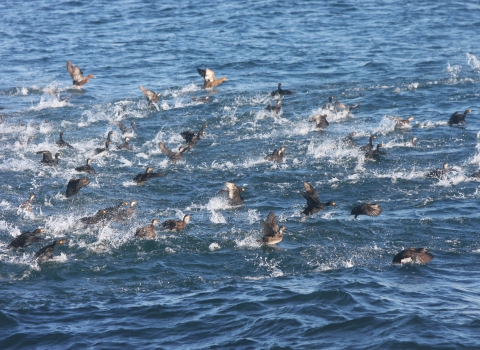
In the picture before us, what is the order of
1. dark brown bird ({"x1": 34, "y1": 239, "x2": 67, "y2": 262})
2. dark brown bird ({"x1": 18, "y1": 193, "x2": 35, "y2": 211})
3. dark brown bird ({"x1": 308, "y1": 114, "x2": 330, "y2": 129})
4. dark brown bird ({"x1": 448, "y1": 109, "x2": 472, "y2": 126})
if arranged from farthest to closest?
dark brown bird ({"x1": 308, "y1": 114, "x2": 330, "y2": 129}) < dark brown bird ({"x1": 448, "y1": 109, "x2": 472, "y2": 126}) < dark brown bird ({"x1": 18, "y1": 193, "x2": 35, "y2": 211}) < dark brown bird ({"x1": 34, "y1": 239, "x2": 67, "y2": 262})

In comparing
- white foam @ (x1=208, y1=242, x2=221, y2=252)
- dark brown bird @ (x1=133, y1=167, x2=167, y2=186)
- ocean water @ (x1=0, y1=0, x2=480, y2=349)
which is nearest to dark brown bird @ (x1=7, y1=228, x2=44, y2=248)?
ocean water @ (x1=0, y1=0, x2=480, y2=349)

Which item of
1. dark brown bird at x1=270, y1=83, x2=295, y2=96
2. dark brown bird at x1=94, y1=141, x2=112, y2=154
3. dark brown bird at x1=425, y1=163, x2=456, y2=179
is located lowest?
dark brown bird at x1=425, y1=163, x2=456, y2=179

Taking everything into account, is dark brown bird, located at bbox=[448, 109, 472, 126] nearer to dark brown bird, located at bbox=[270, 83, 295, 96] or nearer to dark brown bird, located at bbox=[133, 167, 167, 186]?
dark brown bird, located at bbox=[270, 83, 295, 96]

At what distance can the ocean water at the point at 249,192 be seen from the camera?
11562 millimetres

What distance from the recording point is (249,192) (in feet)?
57.2

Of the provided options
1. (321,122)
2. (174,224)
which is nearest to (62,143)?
(174,224)

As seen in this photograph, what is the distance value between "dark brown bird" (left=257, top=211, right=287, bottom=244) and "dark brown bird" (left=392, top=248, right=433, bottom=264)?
2307 millimetres

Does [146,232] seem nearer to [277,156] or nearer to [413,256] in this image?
[413,256]

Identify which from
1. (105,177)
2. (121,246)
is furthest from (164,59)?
(121,246)

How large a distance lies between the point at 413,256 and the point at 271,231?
2727 millimetres

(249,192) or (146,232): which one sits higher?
(146,232)

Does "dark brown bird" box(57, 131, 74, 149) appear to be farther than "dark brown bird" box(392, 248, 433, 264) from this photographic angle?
Yes

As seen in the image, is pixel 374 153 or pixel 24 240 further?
pixel 374 153

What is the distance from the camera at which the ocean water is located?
11.6m
